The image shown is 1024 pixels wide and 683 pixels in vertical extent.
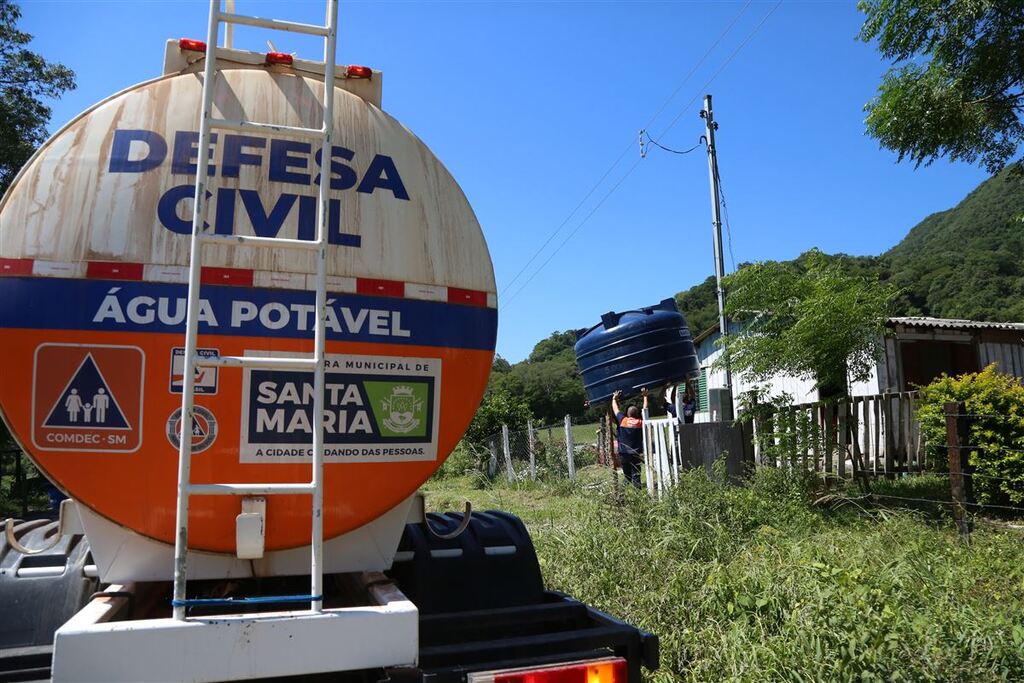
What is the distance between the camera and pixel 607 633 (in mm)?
2539

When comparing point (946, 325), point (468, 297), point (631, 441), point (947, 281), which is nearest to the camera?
point (468, 297)

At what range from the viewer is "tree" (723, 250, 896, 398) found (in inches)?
337

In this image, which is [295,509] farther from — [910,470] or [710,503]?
[910,470]

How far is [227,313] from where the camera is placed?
2354 millimetres

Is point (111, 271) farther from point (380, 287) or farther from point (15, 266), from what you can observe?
point (380, 287)

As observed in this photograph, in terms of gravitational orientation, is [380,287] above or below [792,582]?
above

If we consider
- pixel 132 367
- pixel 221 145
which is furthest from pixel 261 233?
pixel 132 367

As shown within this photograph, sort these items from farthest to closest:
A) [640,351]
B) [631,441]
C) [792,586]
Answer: [640,351] → [631,441] → [792,586]

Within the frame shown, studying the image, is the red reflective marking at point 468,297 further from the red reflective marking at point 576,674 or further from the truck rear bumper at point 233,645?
the red reflective marking at point 576,674

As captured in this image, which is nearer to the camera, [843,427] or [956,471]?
[956,471]

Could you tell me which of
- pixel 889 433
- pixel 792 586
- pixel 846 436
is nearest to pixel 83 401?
pixel 792 586

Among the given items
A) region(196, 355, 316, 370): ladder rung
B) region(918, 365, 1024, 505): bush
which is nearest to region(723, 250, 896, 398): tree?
region(918, 365, 1024, 505): bush

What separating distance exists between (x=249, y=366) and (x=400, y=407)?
554mm

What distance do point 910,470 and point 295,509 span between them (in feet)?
29.7
